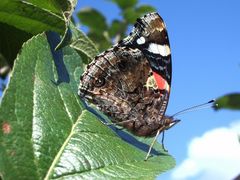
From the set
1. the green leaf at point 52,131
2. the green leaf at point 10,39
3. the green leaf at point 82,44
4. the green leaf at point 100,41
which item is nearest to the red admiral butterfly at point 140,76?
the green leaf at point 82,44

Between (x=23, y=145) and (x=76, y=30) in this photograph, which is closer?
(x=23, y=145)

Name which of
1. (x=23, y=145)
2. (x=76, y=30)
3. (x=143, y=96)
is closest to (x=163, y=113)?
(x=143, y=96)

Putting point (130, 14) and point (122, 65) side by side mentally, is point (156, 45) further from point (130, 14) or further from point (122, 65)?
point (130, 14)

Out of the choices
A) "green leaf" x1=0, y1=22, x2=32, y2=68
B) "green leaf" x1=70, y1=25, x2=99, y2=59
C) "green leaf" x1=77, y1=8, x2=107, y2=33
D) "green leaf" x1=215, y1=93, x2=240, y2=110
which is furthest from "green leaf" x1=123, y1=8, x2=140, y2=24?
"green leaf" x1=0, y1=22, x2=32, y2=68

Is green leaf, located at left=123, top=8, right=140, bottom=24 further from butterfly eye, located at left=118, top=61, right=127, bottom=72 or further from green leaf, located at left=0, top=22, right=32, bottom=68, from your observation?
green leaf, located at left=0, top=22, right=32, bottom=68

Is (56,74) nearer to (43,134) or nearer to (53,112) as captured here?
(53,112)

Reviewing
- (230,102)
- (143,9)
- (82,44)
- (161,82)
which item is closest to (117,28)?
(143,9)
